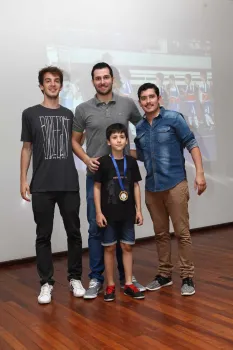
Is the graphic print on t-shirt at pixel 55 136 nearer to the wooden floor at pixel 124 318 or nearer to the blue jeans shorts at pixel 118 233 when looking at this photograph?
the blue jeans shorts at pixel 118 233

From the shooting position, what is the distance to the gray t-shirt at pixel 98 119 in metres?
2.97

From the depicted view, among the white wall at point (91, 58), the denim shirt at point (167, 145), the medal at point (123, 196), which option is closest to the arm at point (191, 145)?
the denim shirt at point (167, 145)

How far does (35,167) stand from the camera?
9.71 feet

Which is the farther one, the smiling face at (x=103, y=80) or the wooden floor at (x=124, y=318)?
the smiling face at (x=103, y=80)

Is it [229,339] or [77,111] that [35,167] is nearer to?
[77,111]

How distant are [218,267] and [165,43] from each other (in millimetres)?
2689

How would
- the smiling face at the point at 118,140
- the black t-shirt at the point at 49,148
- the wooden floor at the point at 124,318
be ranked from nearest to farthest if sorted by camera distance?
the wooden floor at the point at 124,318 < the smiling face at the point at 118,140 < the black t-shirt at the point at 49,148

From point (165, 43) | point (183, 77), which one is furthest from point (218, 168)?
point (165, 43)

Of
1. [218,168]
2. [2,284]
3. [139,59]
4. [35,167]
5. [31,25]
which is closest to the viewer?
[35,167]

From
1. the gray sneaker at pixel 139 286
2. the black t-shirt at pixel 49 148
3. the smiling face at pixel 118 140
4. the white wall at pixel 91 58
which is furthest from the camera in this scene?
the white wall at pixel 91 58

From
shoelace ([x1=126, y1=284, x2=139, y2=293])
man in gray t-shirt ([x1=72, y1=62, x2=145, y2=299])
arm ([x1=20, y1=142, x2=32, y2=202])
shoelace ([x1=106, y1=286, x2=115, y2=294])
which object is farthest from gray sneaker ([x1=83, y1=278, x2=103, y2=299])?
arm ([x1=20, y1=142, x2=32, y2=202])

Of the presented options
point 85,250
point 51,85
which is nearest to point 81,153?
point 51,85

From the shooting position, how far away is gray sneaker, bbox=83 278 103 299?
2955 mm

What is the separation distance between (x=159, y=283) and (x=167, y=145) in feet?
3.24
